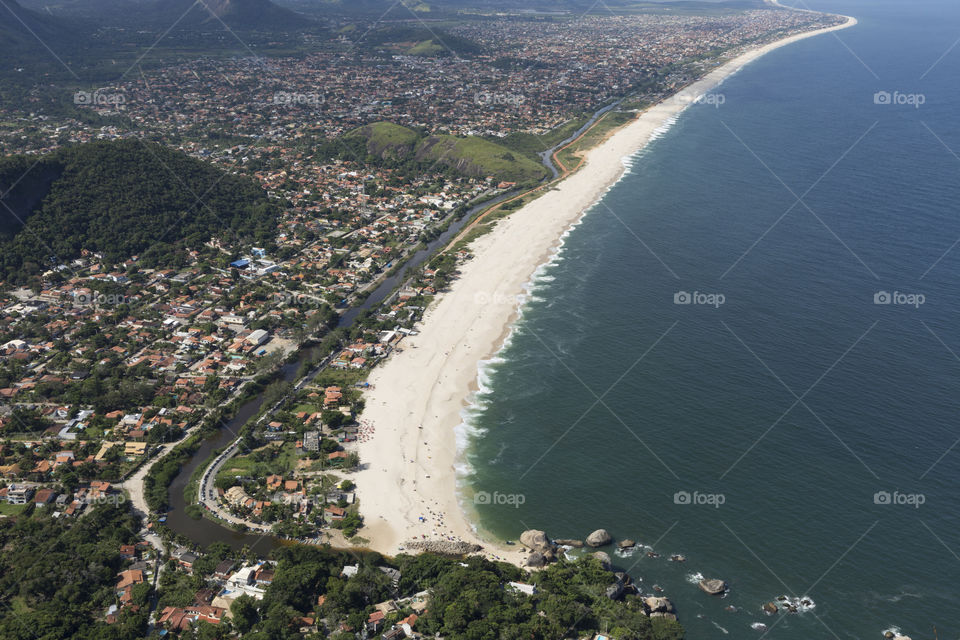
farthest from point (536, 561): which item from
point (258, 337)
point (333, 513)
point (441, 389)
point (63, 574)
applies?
point (258, 337)

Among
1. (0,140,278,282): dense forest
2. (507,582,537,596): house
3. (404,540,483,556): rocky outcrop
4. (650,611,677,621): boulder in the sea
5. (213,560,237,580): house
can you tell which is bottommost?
(650,611,677,621): boulder in the sea

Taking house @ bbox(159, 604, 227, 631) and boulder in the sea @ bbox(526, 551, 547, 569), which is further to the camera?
boulder in the sea @ bbox(526, 551, 547, 569)

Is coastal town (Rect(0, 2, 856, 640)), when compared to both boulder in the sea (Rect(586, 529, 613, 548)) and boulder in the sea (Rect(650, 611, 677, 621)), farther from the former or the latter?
boulder in the sea (Rect(586, 529, 613, 548))

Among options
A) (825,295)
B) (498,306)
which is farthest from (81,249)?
(825,295)

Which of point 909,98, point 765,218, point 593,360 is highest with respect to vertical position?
point 909,98

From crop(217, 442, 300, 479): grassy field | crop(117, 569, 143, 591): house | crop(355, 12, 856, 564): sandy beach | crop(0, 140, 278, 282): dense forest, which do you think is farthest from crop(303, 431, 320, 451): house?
crop(0, 140, 278, 282): dense forest

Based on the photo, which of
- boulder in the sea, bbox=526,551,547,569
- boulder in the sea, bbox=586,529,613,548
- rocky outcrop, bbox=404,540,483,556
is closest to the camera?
boulder in the sea, bbox=526,551,547,569

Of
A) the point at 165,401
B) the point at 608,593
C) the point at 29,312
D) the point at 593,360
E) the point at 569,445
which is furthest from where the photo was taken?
the point at 29,312

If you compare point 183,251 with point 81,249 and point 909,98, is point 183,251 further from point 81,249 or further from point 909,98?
point 909,98
